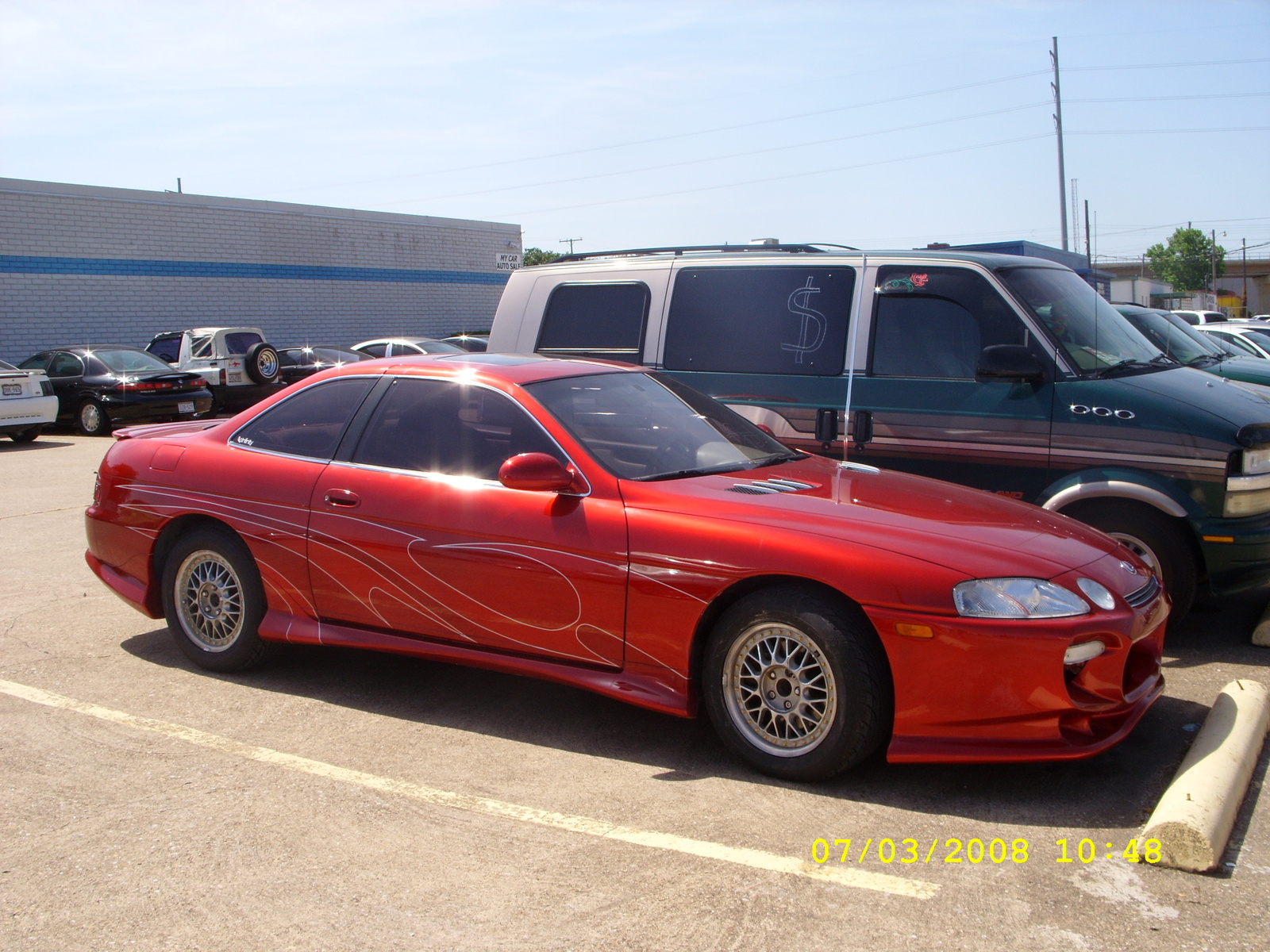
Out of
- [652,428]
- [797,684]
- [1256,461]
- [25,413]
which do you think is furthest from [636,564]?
[25,413]

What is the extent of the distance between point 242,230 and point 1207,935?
2879cm

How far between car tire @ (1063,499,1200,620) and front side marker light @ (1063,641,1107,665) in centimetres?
205

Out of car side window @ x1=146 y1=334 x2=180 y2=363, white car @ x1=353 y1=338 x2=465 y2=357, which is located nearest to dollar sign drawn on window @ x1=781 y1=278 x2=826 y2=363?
white car @ x1=353 y1=338 x2=465 y2=357

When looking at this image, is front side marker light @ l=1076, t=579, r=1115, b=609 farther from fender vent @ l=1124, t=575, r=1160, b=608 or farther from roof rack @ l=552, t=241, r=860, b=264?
roof rack @ l=552, t=241, r=860, b=264

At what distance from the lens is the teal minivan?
563 cm

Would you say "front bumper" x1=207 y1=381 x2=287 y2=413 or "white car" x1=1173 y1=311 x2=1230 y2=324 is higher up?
"white car" x1=1173 y1=311 x2=1230 y2=324

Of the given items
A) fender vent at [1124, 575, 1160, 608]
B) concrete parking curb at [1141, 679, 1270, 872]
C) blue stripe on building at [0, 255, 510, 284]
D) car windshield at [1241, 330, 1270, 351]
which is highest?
blue stripe on building at [0, 255, 510, 284]

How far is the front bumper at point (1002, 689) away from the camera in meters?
3.66

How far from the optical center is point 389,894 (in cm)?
321

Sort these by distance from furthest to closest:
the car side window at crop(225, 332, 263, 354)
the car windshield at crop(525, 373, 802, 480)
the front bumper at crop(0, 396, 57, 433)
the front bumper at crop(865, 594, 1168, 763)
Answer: the car side window at crop(225, 332, 263, 354) → the front bumper at crop(0, 396, 57, 433) → the car windshield at crop(525, 373, 802, 480) → the front bumper at crop(865, 594, 1168, 763)

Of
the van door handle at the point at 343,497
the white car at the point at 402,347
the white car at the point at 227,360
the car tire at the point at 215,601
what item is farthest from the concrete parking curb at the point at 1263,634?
the white car at the point at 227,360

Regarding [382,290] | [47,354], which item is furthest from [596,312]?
[382,290]

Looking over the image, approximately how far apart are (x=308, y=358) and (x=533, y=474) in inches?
748

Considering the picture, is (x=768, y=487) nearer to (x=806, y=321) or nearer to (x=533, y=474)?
(x=533, y=474)
